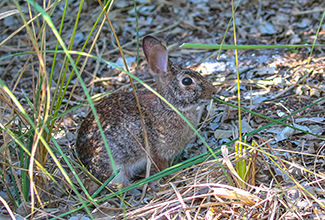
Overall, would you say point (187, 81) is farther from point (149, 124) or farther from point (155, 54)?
point (149, 124)

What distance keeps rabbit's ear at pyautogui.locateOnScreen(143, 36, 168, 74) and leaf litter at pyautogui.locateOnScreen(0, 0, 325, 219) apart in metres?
1.03

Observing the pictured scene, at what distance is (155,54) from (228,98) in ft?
4.96

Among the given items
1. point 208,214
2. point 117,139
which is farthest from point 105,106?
point 208,214

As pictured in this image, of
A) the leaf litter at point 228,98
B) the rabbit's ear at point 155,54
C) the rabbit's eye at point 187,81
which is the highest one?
the rabbit's ear at point 155,54

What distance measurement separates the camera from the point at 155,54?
12.6 feet

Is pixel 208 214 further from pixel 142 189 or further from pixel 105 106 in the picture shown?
pixel 105 106

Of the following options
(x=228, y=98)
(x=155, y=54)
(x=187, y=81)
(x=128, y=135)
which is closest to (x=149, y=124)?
(x=128, y=135)

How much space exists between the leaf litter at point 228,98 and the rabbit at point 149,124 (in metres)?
0.37

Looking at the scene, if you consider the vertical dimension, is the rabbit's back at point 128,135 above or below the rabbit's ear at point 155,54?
below

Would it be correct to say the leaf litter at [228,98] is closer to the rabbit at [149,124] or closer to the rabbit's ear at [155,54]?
the rabbit at [149,124]

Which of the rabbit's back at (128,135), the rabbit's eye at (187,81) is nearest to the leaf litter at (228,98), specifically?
the rabbit's back at (128,135)

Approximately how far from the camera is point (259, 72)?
518 centimetres

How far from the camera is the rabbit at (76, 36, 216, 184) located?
3.87 metres

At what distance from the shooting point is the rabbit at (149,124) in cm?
387
